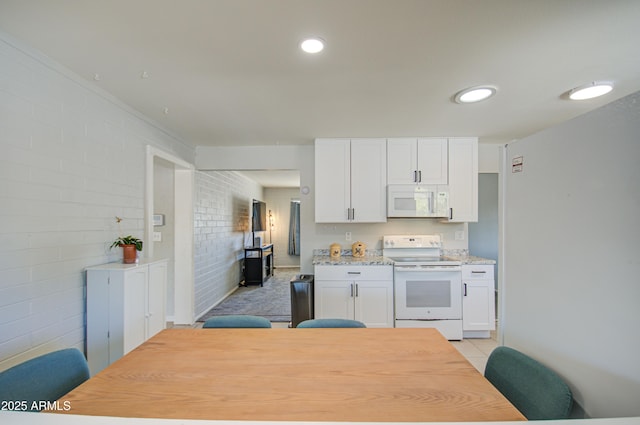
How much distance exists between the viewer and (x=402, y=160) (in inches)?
138

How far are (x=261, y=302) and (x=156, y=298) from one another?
2466mm

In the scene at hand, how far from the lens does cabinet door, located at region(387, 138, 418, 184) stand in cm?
350

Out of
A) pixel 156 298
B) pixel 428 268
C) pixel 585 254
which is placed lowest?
pixel 156 298

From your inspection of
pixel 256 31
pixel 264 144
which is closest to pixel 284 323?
pixel 264 144

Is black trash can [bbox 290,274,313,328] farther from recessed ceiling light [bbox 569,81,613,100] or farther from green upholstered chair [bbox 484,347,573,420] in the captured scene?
recessed ceiling light [bbox 569,81,613,100]

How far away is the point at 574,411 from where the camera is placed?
1081 millimetres

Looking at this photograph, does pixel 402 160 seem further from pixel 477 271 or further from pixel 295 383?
pixel 295 383

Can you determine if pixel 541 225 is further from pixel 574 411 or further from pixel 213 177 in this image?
pixel 213 177

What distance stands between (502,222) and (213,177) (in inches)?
159

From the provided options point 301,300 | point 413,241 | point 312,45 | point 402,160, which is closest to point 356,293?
point 301,300

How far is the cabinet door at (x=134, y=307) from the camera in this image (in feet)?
6.64

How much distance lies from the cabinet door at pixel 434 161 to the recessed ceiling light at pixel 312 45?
2253 mm

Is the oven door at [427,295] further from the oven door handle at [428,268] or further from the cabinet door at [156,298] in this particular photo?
the cabinet door at [156,298]

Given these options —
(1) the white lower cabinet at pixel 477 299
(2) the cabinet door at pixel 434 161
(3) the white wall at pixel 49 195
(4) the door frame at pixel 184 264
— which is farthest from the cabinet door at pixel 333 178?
(3) the white wall at pixel 49 195
